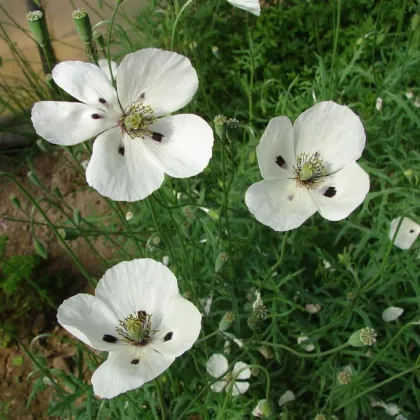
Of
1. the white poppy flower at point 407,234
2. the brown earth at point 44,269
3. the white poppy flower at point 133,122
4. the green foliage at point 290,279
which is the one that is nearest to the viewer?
the white poppy flower at point 133,122

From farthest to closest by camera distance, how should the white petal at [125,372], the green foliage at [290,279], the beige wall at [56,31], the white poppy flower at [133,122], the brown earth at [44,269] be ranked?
the beige wall at [56,31]
the brown earth at [44,269]
the green foliage at [290,279]
the white poppy flower at [133,122]
the white petal at [125,372]

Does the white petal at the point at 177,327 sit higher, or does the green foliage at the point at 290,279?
the white petal at the point at 177,327

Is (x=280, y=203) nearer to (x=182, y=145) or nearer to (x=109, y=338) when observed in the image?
(x=182, y=145)

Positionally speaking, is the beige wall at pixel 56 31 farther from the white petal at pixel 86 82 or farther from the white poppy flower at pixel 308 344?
the white poppy flower at pixel 308 344

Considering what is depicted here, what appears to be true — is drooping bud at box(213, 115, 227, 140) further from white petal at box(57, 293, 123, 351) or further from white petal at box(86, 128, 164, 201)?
white petal at box(57, 293, 123, 351)

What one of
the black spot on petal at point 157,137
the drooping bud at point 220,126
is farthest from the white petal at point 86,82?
the drooping bud at point 220,126

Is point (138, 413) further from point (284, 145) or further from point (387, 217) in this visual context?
point (387, 217)

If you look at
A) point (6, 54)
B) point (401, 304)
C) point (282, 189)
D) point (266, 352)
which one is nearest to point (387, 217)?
point (401, 304)

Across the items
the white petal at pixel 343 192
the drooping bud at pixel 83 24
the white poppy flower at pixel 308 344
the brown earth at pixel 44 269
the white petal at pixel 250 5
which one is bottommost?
the brown earth at pixel 44 269
